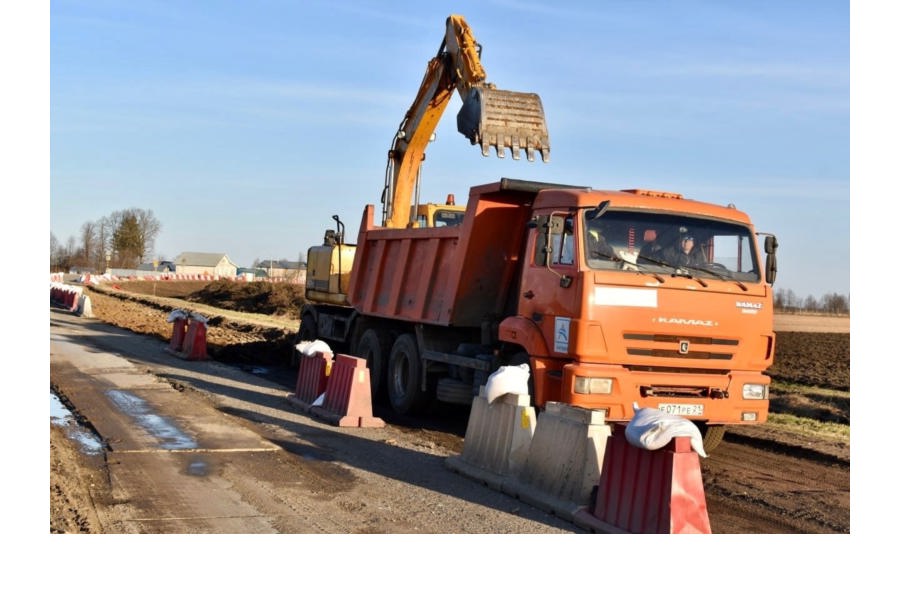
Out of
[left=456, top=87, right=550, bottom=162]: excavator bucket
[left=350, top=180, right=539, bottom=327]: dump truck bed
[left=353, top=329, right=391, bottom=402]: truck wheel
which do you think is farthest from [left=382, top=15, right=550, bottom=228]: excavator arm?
[left=353, top=329, right=391, bottom=402]: truck wheel

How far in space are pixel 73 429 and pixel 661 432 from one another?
23.9 feet

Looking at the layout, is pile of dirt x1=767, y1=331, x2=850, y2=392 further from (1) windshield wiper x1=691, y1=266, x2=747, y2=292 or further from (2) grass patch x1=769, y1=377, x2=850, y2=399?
(1) windshield wiper x1=691, y1=266, x2=747, y2=292

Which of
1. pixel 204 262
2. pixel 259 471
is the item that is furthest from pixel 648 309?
pixel 204 262

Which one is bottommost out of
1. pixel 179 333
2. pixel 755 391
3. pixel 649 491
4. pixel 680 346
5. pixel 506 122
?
pixel 649 491

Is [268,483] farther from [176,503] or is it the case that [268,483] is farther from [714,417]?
[714,417]

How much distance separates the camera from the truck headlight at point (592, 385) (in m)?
9.94

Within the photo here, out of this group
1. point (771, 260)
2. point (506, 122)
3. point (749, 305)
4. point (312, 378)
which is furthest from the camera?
point (312, 378)

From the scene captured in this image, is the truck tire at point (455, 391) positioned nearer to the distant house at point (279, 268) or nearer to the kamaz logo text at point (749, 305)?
the kamaz logo text at point (749, 305)

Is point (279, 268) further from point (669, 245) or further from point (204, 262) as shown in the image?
point (669, 245)

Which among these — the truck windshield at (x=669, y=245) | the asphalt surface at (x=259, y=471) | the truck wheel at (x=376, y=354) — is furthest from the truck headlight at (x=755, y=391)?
the truck wheel at (x=376, y=354)

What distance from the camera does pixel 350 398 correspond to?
12.7 m

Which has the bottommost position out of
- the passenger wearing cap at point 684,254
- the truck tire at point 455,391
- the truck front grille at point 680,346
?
the truck tire at point 455,391

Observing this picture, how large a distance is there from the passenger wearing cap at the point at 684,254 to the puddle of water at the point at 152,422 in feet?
17.6

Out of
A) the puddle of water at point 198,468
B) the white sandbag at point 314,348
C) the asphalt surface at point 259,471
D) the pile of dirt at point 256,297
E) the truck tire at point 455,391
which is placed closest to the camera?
the asphalt surface at point 259,471
